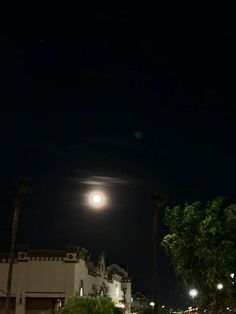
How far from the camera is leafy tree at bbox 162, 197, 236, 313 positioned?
113 ft

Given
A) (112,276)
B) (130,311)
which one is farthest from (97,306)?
(130,311)

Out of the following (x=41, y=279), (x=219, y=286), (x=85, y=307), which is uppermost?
(x=41, y=279)

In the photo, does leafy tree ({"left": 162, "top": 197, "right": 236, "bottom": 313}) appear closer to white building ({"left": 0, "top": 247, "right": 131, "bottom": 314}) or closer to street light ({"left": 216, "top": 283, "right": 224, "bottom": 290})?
street light ({"left": 216, "top": 283, "right": 224, "bottom": 290})

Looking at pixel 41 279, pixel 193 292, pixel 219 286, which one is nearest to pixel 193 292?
pixel 193 292

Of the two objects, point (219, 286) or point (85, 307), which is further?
point (219, 286)

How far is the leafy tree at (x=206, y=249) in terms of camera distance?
1358 inches

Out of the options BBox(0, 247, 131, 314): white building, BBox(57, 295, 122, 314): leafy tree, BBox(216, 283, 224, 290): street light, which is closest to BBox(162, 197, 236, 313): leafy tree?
BBox(216, 283, 224, 290): street light

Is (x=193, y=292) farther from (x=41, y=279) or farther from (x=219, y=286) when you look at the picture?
(x=41, y=279)

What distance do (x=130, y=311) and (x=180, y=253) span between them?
55.3 metres

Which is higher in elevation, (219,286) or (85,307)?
(219,286)

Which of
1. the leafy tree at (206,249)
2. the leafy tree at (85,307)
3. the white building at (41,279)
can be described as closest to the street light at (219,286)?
the leafy tree at (206,249)

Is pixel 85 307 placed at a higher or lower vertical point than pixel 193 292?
lower

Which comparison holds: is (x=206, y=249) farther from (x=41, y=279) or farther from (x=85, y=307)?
(x=41, y=279)

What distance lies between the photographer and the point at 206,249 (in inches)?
1355
